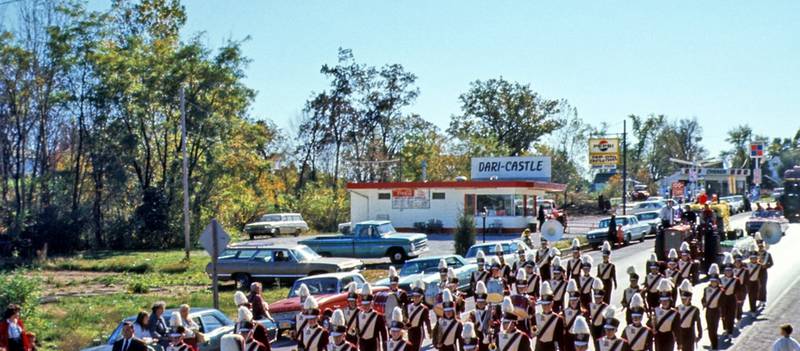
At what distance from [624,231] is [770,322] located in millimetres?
18444

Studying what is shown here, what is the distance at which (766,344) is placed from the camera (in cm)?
1684

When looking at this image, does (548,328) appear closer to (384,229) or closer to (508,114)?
(384,229)

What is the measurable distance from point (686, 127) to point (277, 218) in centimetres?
7232

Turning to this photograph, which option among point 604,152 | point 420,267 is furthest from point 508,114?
point 420,267

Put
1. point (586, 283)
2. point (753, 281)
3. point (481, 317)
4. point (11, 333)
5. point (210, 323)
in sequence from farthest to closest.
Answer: point (753, 281) → point (586, 283) → point (210, 323) → point (481, 317) → point (11, 333)

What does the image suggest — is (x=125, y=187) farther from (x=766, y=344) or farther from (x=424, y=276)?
(x=766, y=344)

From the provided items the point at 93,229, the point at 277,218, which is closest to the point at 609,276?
the point at 277,218

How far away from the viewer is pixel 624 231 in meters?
37.8

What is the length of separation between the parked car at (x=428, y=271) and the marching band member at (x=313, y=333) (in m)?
8.93

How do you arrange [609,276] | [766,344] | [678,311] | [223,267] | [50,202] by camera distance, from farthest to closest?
[50,202]
[223,267]
[609,276]
[766,344]
[678,311]

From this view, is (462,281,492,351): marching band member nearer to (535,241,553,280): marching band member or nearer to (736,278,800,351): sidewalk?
(736,278,800,351): sidewalk

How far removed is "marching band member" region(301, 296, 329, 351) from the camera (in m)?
13.0

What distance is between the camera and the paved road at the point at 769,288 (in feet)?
57.9

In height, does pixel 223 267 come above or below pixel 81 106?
below
